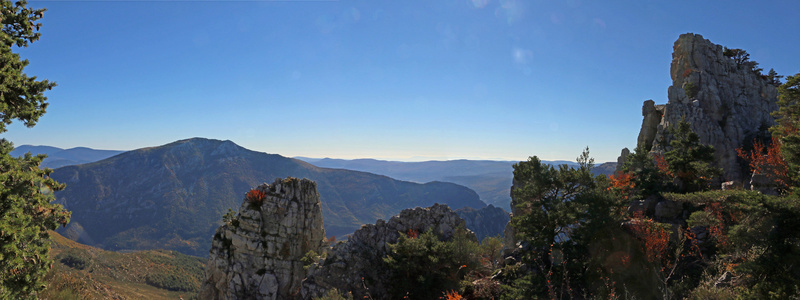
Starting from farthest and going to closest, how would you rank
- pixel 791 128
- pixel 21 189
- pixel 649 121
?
pixel 649 121, pixel 791 128, pixel 21 189

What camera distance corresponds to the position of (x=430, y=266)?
61.1ft

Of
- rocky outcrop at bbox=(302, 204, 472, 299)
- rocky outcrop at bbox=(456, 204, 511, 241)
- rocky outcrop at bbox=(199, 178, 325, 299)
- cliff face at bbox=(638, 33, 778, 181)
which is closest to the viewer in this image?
rocky outcrop at bbox=(302, 204, 472, 299)

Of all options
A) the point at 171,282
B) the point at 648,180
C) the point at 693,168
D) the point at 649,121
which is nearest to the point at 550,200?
the point at 648,180

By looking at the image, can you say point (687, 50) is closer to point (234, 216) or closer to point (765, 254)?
point (765, 254)

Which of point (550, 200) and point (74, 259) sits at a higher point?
point (550, 200)

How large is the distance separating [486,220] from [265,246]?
562ft

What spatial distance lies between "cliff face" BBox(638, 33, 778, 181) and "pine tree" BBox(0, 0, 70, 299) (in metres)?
44.3

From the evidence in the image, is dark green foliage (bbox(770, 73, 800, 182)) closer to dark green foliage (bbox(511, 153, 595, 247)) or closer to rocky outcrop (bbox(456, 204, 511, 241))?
dark green foliage (bbox(511, 153, 595, 247))

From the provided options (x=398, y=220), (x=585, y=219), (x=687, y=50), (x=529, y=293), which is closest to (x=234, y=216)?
(x=398, y=220)

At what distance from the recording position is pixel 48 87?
38.5 feet

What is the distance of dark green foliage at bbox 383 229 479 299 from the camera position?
59.7 feet

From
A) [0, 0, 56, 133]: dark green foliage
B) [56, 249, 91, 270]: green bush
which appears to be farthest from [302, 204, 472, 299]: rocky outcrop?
[56, 249, 91, 270]: green bush

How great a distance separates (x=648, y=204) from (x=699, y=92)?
3118 cm

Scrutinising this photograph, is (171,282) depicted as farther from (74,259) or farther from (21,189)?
(21,189)
